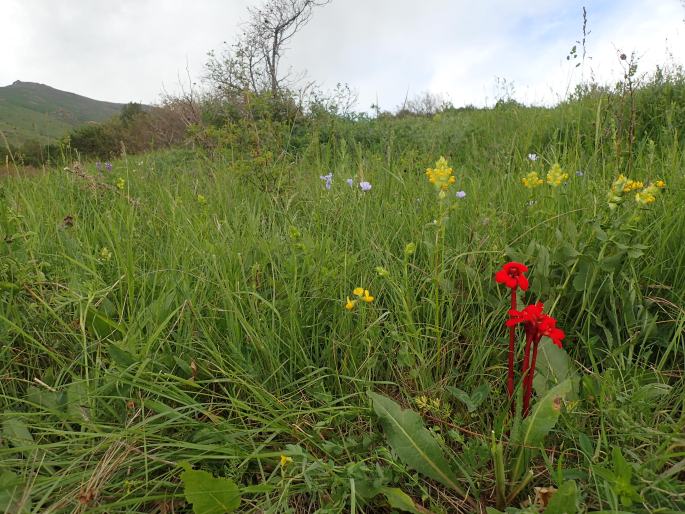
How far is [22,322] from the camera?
1297mm

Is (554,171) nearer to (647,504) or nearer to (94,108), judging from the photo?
(647,504)

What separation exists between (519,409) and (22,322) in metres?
1.43

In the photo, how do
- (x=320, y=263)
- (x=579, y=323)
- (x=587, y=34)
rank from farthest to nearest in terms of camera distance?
(x=587, y=34)
(x=320, y=263)
(x=579, y=323)

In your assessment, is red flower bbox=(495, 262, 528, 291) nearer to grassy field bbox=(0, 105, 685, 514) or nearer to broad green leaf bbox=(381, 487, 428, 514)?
grassy field bbox=(0, 105, 685, 514)

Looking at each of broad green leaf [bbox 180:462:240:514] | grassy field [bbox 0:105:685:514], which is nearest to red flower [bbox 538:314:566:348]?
grassy field [bbox 0:105:685:514]

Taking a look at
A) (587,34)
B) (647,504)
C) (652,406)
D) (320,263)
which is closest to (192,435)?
(320,263)

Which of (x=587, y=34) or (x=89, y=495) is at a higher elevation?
(x=587, y=34)

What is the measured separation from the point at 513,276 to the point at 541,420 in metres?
0.32

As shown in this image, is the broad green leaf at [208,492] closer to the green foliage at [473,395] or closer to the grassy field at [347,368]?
the grassy field at [347,368]

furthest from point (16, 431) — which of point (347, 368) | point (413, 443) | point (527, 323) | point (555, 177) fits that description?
point (555, 177)

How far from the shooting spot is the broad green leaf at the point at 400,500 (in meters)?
0.85

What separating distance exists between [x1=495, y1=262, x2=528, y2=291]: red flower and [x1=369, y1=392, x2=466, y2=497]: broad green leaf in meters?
0.37

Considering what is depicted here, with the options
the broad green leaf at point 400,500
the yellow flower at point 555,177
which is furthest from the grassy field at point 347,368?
the yellow flower at point 555,177

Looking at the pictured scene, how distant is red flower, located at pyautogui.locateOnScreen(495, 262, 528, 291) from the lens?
38.1 inches
